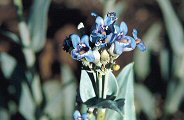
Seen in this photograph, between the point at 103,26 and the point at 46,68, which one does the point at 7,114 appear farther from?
the point at 103,26

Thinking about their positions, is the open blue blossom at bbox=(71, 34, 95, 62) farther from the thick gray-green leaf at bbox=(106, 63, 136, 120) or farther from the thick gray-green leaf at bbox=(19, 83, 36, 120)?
the thick gray-green leaf at bbox=(19, 83, 36, 120)

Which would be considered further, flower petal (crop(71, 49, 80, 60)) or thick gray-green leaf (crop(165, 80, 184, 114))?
thick gray-green leaf (crop(165, 80, 184, 114))

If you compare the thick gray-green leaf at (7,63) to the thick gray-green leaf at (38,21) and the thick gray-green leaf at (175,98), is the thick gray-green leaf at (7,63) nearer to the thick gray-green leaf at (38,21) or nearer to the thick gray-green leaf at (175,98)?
the thick gray-green leaf at (38,21)

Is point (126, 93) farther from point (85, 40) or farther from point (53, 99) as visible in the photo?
point (53, 99)

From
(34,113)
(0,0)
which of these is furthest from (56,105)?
(0,0)

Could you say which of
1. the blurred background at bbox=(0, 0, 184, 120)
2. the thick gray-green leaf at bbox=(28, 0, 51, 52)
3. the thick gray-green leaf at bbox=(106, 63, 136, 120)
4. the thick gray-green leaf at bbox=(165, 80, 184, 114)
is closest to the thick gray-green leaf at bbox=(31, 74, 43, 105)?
the blurred background at bbox=(0, 0, 184, 120)
